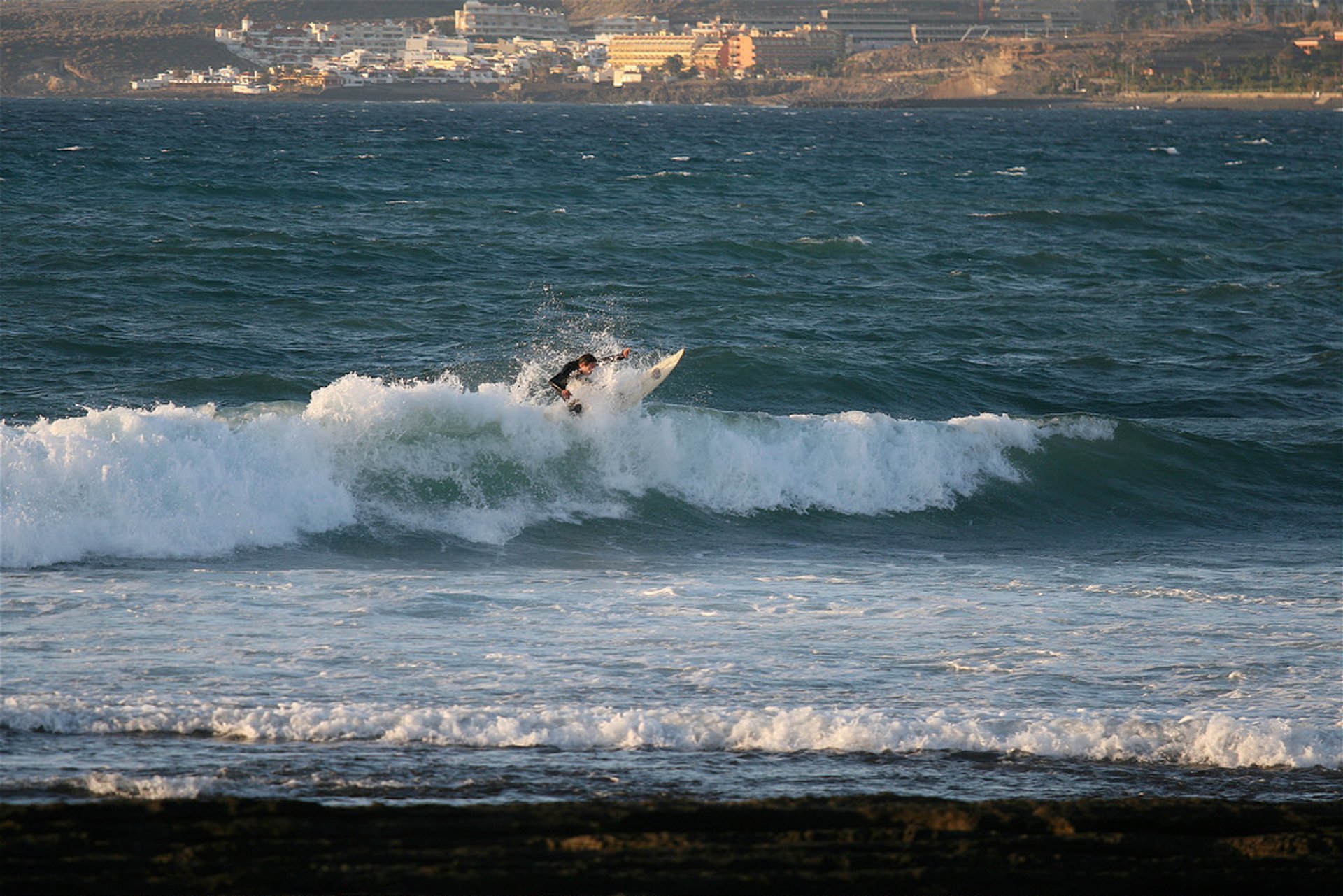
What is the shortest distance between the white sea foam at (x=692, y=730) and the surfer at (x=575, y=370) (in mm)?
7314

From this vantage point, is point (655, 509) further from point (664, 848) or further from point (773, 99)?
point (773, 99)

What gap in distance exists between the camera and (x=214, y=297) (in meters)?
25.6

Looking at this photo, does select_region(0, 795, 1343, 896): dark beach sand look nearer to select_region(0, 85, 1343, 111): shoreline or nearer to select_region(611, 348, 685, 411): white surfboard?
select_region(611, 348, 685, 411): white surfboard

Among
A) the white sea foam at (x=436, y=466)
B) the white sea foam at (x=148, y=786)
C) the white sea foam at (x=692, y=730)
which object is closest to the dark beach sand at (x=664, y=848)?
the white sea foam at (x=148, y=786)

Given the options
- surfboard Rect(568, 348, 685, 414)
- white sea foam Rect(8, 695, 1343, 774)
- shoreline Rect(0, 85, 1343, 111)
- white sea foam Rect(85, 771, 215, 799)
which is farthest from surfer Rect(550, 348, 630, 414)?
shoreline Rect(0, 85, 1343, 111)

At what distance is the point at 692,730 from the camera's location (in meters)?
8.38

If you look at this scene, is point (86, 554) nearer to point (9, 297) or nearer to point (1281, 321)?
point (9, 297)

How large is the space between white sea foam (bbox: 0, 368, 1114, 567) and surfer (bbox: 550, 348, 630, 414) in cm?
37

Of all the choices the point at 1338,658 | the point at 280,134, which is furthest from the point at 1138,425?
the point at 280,134

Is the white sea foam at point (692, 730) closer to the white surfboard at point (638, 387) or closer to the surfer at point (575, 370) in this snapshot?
the surfer at point (575, 370)

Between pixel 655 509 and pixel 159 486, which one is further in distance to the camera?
pixel 655 509

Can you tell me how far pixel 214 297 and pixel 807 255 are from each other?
1460 centimetres

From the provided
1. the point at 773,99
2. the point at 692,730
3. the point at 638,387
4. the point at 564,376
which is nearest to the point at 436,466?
the point at 564,376

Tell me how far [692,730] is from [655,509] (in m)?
8.01
